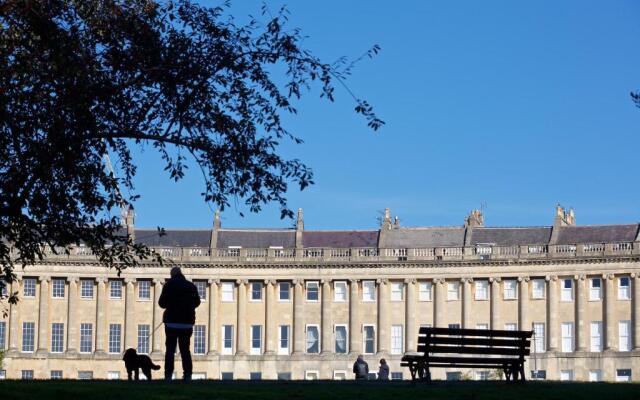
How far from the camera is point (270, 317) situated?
116188 mm

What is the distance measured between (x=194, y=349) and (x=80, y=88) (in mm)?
83685

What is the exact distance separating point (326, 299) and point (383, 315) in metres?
4.40

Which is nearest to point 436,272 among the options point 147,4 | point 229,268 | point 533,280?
point 533,280

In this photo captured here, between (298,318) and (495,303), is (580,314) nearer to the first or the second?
(495,303)

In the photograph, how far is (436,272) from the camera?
4520 inches

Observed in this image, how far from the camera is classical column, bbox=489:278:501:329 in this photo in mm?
112938

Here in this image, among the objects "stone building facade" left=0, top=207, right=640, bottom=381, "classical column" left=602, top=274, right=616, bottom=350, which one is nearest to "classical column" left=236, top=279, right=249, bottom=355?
"stone building facade" left=0, top=207, right=640, bottom=381

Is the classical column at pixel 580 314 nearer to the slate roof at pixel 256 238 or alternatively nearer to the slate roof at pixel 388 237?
the slate roof at pixel 388 237

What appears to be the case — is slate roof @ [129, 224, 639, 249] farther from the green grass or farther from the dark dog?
the green grass

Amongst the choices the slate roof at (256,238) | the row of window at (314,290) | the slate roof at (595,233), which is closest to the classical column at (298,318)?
the row of window at (314,290)

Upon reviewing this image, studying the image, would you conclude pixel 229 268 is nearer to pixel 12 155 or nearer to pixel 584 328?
pixel 584 328

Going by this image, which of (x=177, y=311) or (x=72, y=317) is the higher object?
(x=72, y=317)

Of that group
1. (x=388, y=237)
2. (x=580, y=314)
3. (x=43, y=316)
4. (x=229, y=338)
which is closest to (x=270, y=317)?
(x=229, y=338)

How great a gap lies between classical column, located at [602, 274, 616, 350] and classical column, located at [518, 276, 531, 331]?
551 centimetres
